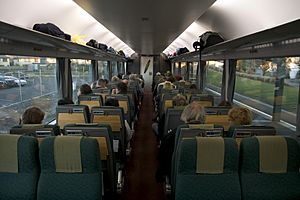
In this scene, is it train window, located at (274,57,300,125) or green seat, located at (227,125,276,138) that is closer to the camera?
green seat, located at (227,125,276,138)

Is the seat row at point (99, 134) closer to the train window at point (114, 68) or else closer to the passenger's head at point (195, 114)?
the passenger's head at point (195, 114)

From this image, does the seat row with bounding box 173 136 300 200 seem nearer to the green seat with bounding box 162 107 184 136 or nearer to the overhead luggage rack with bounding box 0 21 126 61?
the overhead luggage rack with bounding box 0 21 126 61

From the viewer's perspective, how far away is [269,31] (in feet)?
10.4

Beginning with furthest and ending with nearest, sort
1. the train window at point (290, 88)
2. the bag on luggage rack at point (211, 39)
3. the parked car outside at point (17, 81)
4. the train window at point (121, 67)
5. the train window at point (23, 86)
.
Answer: the train window at point (121, 67), the bag on luggage rack at point (211, 39), the parked car outside at point (17, 81), the train window at point (23, 86), the train window at point (290, 88)

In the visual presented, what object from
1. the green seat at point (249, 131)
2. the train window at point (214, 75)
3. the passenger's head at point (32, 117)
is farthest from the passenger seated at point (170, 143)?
the train window at point (214, 75)

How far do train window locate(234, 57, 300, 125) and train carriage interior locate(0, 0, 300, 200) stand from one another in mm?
20

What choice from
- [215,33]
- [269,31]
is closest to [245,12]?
[269,31]

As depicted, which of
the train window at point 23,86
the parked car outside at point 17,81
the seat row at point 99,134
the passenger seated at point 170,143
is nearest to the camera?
the seat row at point 99,134

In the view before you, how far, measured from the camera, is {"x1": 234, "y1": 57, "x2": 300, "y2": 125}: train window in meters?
4.43

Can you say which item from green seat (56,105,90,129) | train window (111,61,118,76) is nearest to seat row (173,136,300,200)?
green seat (56,105,90,129)

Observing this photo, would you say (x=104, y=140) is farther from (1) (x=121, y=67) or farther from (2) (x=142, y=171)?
(1) (x=121, y=67)

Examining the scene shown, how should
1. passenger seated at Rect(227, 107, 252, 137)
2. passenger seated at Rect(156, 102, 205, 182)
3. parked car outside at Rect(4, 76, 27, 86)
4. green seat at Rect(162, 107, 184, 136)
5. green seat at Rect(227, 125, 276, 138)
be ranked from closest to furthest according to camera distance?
1. green seat at Rect(227, 125, 276, 138)
2. passenger seated at Rect(227, 107, 252, 137)
3. passenger seated at Rect(156, 102, 205, 182)
4. parked car outside at Rect(4, 76, 27, 86)
5. green seat at Rect(162, 107, 184, 136)

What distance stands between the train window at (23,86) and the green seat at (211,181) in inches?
124

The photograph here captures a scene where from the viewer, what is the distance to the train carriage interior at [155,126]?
2.60 meters
